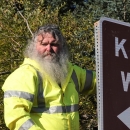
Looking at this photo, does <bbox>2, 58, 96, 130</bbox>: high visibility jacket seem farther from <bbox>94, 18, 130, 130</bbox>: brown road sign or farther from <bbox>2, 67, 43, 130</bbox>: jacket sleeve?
<bbox>94, 18, 130, 130</bbox>: brown road sign

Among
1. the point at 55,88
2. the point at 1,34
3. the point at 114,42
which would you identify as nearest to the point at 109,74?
the point at 114,42

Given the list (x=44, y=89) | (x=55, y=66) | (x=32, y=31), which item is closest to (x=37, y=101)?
(x=44, y=89)

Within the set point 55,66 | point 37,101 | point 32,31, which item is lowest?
point 37,101

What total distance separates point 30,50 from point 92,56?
2054mm

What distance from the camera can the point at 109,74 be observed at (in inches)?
116

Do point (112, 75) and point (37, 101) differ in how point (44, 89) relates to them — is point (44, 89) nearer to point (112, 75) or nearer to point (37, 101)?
point (37, 101)

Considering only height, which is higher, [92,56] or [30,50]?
[30,50]

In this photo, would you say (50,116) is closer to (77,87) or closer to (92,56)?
(77,87)

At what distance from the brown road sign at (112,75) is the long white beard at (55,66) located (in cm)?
72

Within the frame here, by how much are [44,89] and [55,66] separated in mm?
279

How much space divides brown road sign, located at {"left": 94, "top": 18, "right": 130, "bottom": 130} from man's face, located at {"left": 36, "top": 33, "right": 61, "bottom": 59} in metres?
0.70

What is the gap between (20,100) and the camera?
10.9ft

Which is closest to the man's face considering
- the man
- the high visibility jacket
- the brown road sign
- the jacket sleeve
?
the man

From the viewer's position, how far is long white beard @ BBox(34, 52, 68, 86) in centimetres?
359
